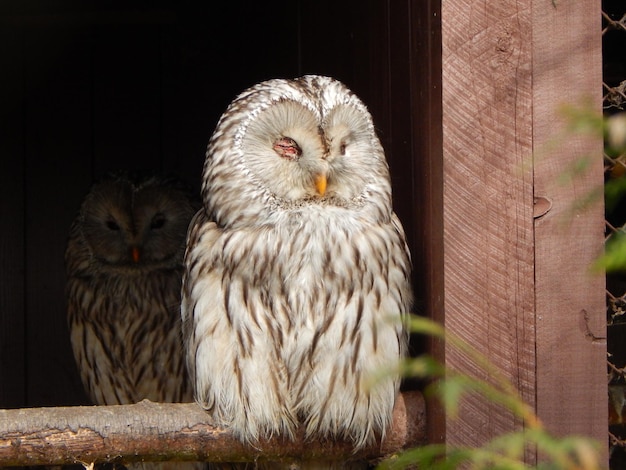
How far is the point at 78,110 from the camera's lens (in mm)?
4590

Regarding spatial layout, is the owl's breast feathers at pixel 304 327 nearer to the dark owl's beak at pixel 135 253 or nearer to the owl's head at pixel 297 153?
the owl's head at pixel 297 153

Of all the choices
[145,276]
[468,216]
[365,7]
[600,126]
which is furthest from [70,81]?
[600,126]

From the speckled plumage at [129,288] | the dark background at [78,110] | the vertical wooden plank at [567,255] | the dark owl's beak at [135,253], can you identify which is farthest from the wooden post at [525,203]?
the dark background at [78,110]

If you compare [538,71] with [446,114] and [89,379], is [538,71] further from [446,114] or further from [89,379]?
[89,379]

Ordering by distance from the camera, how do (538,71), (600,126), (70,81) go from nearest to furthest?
(600,126), (538,71), (70,81)

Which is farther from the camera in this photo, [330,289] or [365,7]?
[365,7]

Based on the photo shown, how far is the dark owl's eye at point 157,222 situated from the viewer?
3.98 meters

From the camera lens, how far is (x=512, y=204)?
2.33 m

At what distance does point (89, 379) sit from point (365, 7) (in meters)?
1.68

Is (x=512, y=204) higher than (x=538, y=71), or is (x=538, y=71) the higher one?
(x=538, y=71)

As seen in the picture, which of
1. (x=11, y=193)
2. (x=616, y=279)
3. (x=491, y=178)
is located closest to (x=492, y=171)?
(x=491, y=178)

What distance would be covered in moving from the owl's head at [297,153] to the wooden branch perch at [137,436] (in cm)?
54

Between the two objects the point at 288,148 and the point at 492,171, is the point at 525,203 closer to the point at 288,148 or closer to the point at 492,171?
the point at 492,171

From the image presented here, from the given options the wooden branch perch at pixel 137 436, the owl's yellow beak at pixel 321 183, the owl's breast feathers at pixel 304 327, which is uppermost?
the owl's yellow beak at pixel 321 183
